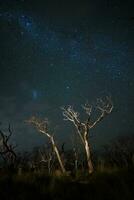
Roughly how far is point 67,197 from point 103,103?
2049cm

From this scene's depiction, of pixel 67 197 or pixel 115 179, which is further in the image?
pixel 115 179

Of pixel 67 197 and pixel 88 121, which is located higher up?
pixel 88 121

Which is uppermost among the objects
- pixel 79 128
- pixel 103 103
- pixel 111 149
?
pixel 103 103

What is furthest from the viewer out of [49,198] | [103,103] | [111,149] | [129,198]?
[111,149]

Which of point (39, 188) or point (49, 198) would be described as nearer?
point (49, 198)

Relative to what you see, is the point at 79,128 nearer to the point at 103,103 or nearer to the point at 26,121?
the point at 103,103

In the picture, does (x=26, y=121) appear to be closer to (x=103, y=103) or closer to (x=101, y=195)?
(x=103, y=103)

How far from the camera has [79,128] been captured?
26000mm

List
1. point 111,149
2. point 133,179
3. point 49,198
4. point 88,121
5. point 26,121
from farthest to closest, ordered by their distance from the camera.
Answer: point 111,149, point 26,121, point 88,121, point 133,179, point 49,198

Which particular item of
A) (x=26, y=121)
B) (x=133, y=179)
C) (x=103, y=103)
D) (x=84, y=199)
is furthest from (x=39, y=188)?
(x=26, y=121)

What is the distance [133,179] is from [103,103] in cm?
1848

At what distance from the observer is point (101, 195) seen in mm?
6910

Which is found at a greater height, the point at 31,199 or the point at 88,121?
the point at 88,121

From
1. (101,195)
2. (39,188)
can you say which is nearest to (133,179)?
(101,195)
